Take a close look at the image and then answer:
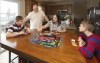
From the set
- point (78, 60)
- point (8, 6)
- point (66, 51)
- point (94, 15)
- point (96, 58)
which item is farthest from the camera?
point (8, 6)

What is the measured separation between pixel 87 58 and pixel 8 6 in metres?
4.70

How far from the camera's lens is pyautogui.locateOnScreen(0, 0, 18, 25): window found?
539 centimetres

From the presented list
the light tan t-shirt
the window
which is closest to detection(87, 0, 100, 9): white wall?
the light tan t-shirt

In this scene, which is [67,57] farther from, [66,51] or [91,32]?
[91,32]

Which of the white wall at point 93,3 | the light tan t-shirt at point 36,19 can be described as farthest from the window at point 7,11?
the white wall at point 93,3

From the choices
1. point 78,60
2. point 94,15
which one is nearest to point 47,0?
point 94,15

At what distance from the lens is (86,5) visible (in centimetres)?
490

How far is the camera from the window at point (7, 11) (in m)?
5.39

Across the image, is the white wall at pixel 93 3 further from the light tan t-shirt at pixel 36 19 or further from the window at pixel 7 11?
the window at pixel 7 11

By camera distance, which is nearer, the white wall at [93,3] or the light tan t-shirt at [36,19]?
the light tan t-shirt at [36,19]

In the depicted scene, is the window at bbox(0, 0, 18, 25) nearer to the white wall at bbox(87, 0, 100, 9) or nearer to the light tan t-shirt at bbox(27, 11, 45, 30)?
the light tan t-shirt at bbox(27, 11, 45, 30)

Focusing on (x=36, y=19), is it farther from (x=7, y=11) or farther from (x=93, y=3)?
(x=7, y=11)

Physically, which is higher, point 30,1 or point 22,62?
point 30,1

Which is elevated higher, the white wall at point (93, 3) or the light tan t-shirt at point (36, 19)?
the white wall at point (93, 3)
